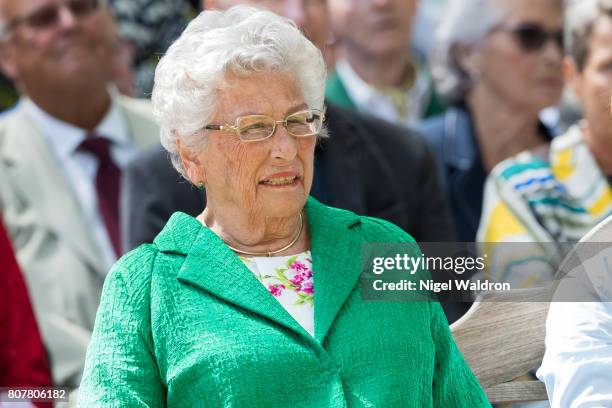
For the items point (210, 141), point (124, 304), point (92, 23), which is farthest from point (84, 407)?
point (92, 23)

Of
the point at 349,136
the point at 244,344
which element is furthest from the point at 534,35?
the point at 244,344

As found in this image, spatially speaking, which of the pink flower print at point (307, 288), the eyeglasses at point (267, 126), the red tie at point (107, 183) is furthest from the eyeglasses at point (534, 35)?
the pink flower print at point (307, 288)

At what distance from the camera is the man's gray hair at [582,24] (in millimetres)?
4781

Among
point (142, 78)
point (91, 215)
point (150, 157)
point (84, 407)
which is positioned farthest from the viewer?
point (142, 78)

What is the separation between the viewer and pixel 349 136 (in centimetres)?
482

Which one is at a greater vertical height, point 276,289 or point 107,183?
point 276,289

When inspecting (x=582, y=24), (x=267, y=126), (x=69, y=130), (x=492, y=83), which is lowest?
(x=69, y=130)

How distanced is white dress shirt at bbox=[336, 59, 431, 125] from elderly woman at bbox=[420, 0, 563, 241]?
0.89 ft

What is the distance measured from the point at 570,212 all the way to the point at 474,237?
0.67 m

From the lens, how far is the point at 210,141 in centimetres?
331

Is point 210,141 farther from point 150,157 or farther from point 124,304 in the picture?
point 150,157

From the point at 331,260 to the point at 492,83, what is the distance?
2.45 m

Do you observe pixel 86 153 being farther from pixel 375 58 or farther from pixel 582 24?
pixel 582 24

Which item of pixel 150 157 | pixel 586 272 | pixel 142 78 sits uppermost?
pixel 586 272
